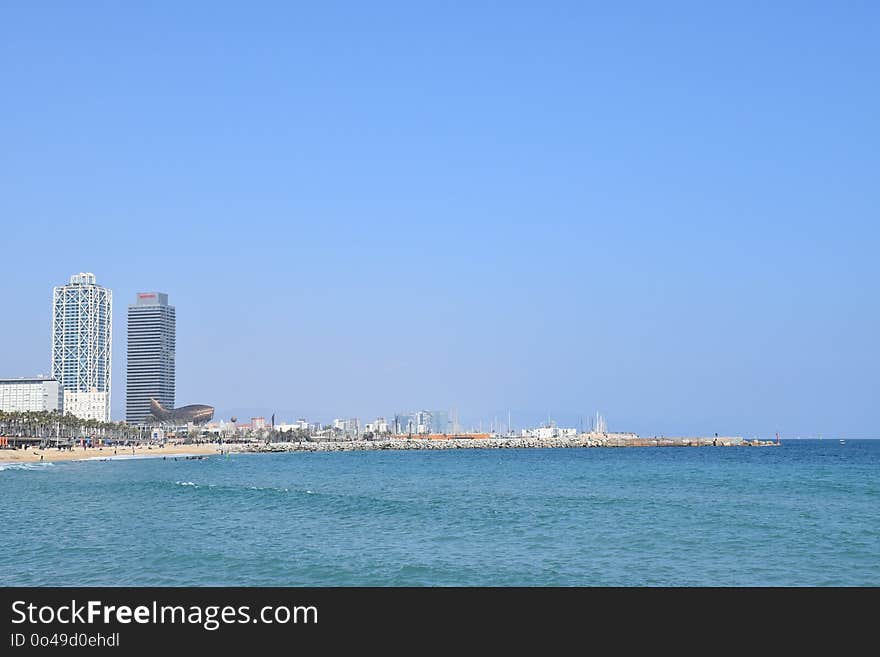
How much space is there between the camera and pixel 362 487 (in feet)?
197

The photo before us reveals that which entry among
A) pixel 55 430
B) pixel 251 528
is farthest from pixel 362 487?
pixel 55 430

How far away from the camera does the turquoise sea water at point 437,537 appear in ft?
72.4

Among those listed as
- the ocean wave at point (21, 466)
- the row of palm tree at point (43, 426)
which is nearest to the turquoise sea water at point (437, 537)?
the ocean wave at point (21, 466)

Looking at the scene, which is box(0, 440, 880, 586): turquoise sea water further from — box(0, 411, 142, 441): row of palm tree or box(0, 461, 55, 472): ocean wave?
box(0, 411, 142, 441): row of palm tree

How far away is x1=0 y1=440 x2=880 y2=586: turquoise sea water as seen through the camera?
2206 centimetres

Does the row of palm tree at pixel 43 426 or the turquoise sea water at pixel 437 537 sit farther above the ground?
the turquoise sea water at pixel 437 537

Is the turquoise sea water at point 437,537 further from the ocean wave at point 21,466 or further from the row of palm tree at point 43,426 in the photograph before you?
the row of palm tree at point 43,426

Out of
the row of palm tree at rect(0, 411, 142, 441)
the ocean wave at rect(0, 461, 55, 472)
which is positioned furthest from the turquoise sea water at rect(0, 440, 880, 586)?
the row of palm tree at rect(0, 411, 142, 441)

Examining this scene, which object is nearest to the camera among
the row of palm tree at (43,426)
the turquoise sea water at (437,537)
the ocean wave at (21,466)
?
the turquoise sea water at (437,537)

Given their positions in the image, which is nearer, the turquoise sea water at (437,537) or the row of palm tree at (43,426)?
the turquoise sea water at (437,537)

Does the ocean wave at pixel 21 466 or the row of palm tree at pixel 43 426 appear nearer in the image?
the ocean wave at pixel 21 466

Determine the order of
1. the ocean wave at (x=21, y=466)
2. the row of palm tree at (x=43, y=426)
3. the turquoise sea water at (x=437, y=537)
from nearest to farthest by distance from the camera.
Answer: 1. the turquoise sea water at (x=437, y=537)
2. the ocean wave at (x=21, y=466)
3. the row of palm tree at (x=43, y=426)

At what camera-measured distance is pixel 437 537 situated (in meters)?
29.5
